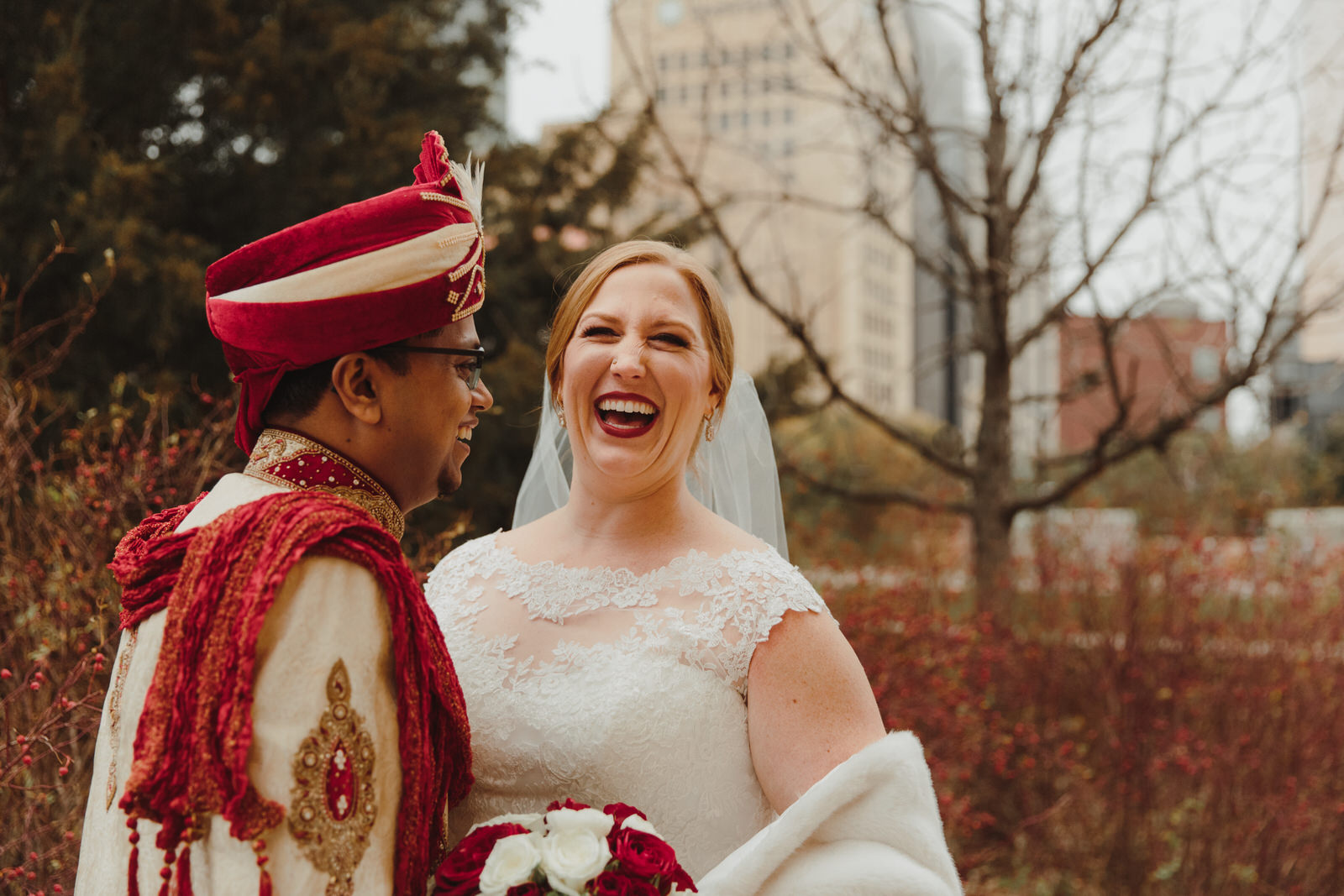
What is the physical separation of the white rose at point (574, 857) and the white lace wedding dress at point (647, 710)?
18.9 inches

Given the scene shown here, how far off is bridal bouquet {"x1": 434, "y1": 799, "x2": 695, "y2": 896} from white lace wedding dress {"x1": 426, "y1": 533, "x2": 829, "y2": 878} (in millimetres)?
425

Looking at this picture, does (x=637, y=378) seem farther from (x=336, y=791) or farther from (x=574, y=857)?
(x=336, y=791)

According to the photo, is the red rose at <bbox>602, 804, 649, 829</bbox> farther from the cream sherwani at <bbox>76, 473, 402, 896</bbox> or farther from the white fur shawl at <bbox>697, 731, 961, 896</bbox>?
the cream sherwani at <bbox>76, 473, 402, 896</bbox>

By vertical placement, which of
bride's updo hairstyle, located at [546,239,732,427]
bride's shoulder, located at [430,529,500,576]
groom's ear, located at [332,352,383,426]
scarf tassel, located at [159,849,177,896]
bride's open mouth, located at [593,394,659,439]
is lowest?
scarf tassel, located at [159,849,177,896]

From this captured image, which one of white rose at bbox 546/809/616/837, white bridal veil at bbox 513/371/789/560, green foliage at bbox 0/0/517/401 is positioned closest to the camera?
white rose at bbox 546/809/616/837

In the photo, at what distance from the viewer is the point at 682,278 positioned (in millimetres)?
2541

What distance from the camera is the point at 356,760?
4.74 ft

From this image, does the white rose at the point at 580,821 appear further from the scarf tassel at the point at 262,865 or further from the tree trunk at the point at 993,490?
the tree trunk at the point at 993,490

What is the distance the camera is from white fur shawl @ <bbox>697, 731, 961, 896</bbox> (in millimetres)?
1802

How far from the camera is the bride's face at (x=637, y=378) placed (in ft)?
7.86

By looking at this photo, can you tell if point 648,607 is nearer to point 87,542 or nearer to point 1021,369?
point 87,542

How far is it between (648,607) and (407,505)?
2.34 feet

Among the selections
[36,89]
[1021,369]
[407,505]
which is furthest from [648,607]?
[1021,369]

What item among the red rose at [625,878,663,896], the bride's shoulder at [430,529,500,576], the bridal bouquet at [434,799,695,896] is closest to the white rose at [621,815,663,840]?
the bridal bouquet at [434,799,695,896]
